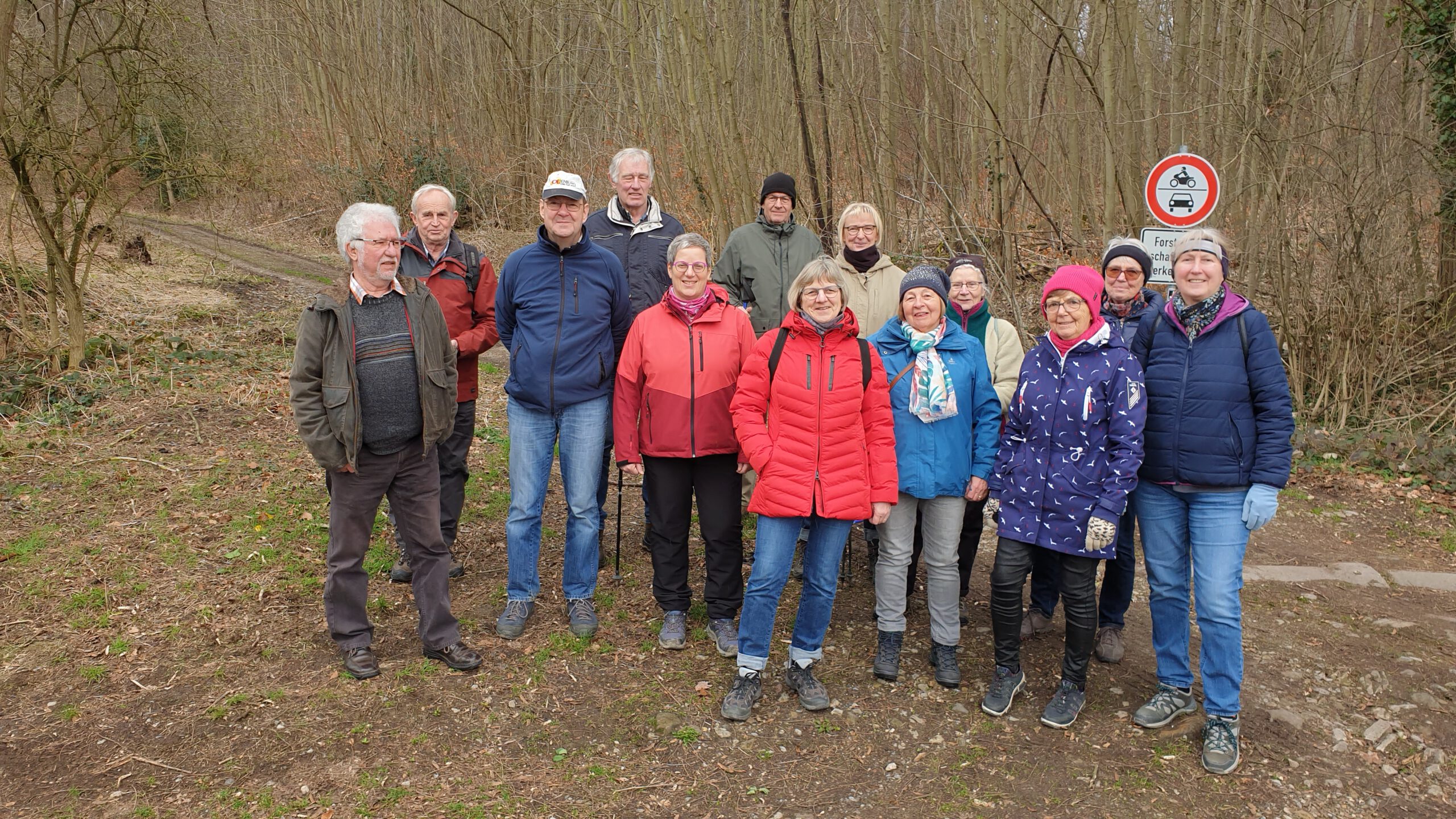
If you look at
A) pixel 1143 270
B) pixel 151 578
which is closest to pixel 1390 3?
pixel 1143 270

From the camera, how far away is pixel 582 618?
460 cm

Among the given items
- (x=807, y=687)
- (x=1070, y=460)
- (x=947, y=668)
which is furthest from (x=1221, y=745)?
(x=807, y=687)

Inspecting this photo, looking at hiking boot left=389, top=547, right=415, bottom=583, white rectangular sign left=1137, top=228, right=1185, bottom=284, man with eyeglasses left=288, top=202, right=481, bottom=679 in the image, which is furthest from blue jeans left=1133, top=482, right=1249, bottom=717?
hiking boot left=389, top=547, right=415, bottom=583

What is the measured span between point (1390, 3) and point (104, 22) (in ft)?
40.0

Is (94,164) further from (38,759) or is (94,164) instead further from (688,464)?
(688,464)

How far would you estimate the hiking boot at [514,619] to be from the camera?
4527 mm

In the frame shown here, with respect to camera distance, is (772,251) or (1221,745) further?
(772,251)

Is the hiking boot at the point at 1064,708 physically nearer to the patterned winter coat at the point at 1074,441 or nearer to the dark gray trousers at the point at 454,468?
the patterned winter coat at the point at 1074,441

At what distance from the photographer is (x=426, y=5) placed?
2066 cm

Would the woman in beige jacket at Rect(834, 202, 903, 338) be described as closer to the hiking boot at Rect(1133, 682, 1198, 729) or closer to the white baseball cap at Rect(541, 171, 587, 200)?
the white baseball cap at Rect(541, 171, 587, 200)

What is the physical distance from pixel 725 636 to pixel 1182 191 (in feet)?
16.4

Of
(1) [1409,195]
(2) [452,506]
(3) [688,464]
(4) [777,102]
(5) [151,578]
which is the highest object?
(4) [777,102]

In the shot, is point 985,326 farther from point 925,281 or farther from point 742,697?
point 742,697

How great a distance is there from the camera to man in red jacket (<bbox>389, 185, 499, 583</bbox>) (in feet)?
15.3
